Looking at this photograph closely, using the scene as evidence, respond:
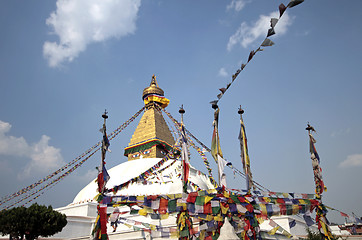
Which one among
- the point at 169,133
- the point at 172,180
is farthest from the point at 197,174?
the point at 169,133

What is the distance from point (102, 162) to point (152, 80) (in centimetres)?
2569

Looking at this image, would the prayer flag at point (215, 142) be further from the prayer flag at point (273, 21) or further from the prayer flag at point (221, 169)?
the prayer flag at point (273, 21)

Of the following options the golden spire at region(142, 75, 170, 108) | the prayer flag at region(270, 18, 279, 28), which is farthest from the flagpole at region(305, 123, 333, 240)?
the golden spire at region(142, 75, 170, 108)

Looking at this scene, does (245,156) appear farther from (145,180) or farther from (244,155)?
(145,180)

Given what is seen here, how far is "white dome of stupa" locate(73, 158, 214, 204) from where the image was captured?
18922mm

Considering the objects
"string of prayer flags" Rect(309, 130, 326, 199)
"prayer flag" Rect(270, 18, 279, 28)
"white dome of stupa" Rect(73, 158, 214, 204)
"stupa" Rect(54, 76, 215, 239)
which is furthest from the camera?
"white dome of stupa" Rect(73, 158, 214, 204)

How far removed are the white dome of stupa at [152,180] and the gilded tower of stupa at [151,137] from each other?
2438 mm

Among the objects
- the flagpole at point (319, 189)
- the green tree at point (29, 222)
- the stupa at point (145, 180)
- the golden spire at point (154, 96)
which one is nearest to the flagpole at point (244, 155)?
the flagpole at point (319, 189)

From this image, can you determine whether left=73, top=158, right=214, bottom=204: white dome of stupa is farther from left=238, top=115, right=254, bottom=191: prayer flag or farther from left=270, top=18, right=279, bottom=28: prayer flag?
left=270, top=18, right=279, bottom=28: prayer flag

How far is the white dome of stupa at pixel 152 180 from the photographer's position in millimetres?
18922

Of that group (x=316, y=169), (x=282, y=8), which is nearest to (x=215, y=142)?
(x=316, y=169)

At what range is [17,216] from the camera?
13688mm

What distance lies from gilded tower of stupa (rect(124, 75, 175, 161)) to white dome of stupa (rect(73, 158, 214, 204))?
8.00 ft

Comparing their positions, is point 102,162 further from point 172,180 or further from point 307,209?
point 172,180
